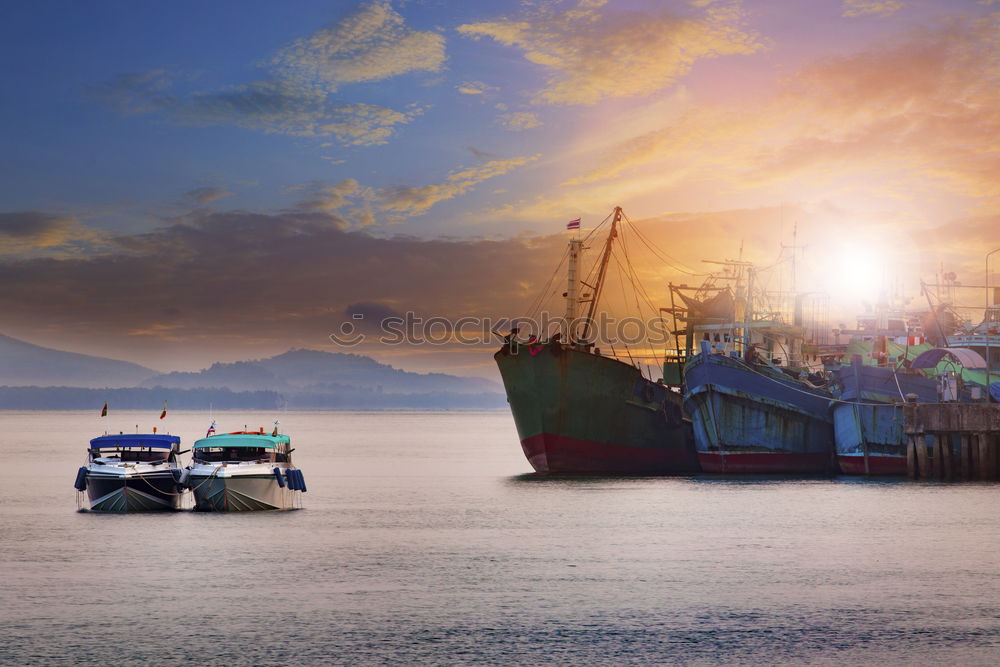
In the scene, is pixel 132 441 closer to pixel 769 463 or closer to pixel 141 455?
pixel 141 455

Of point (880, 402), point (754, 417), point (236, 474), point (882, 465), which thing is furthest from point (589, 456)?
point (236, 474)

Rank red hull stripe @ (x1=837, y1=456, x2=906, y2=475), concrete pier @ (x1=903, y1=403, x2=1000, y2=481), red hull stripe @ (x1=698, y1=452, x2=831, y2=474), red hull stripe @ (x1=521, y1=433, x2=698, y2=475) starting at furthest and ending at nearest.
→ red hull stripe @ (x1=698, y1=452, x2=831, y2=474) → red hull stripe @ (x1=837, y1=456, x2=906, y2=475) → red hull stripe @ (x1=521, y1=433, x2=698, y2=475) → concrete pier @ (x1=903, y1=403, x2=1000, y2=481)

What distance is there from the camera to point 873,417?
244ft

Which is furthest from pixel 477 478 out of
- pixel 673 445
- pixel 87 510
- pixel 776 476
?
pixel 87 510

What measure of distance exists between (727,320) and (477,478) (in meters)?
27.1

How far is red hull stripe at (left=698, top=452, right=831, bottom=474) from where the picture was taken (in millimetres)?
75938

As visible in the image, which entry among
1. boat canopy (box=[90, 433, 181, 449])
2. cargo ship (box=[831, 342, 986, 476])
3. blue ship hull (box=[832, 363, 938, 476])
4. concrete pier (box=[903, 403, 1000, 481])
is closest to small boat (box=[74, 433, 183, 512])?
boat canopy (box=[90, 433, 181, 449])

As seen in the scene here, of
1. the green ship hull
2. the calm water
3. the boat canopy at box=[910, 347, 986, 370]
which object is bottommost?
the calm water

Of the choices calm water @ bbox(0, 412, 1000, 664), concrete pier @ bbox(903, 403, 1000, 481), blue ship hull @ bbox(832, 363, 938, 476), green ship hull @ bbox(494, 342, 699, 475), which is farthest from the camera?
blue ship hull @ bbox(832, 363, 938, 476)

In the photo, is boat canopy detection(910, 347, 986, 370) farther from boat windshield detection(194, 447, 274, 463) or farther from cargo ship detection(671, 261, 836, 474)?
boat windshield detection(194, 447, 274, 463)

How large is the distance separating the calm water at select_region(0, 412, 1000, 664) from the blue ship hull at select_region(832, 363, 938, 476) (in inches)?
529

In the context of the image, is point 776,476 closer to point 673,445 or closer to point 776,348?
point 673,445

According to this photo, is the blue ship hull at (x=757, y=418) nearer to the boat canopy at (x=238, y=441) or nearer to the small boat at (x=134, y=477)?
the boat canopy at (x=238, y=441)

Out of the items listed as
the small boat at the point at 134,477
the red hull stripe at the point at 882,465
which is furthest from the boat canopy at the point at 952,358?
the small boat at the point at 134,477
